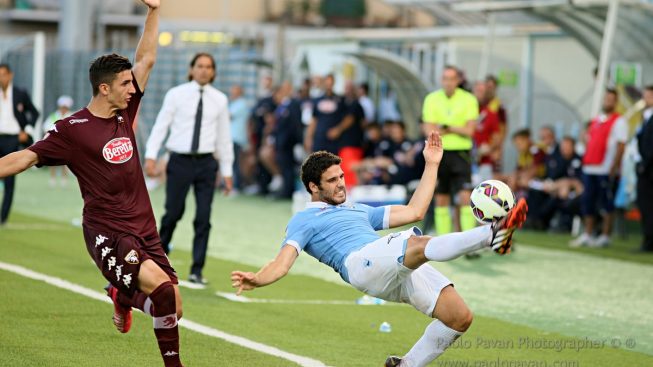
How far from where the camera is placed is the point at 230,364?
8.69 meters

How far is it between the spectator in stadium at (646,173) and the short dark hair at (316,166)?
9676 mm

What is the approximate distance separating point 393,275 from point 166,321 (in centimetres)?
141

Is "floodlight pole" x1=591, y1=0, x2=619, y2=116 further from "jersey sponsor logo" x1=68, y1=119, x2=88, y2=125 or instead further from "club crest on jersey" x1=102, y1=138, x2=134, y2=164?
"jersey sponsor logo" x1=68, y1=119, x2=88, y2=125

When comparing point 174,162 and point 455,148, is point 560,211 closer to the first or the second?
point 455,148

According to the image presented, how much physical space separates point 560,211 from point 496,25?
495cm

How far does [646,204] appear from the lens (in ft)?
57.6

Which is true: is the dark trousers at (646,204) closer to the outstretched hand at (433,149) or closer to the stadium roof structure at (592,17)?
the stadium roof structure at (592,17)

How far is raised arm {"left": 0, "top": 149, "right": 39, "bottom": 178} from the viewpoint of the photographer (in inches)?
299

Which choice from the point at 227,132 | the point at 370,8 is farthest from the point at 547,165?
the point at 370,8

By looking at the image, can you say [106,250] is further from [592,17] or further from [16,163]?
[592,17]

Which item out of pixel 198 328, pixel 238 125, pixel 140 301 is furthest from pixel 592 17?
pixel 140 301

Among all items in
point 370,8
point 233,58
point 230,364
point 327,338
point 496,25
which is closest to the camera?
point 230,364

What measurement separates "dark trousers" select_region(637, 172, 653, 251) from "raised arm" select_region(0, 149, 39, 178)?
37.8 ft

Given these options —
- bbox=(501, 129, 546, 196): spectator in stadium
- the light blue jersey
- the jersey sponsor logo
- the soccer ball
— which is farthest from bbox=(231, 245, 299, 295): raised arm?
bbox=(501, 129, 546, 196): spectator in stadium
